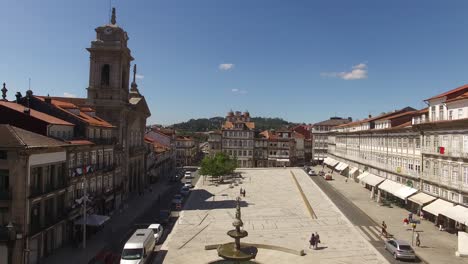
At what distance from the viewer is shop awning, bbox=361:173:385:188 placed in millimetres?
62484

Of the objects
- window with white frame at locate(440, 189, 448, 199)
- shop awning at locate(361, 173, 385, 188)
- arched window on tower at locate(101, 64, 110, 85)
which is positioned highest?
arched window on tower at locate(101, 64, 110, 85)

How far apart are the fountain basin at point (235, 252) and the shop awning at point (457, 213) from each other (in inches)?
731

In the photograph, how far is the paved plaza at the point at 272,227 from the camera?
30.9 m

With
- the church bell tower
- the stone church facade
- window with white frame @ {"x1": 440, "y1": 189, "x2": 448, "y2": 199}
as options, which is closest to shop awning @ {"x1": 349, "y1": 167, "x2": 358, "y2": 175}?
window with white frame @ {"x1": 440, "y1": 189, "x2": 448, "y2": 199}

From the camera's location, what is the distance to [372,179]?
65625mm

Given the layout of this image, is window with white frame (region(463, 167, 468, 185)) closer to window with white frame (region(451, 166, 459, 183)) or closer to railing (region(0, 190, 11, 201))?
window with white frame (region(451, 166, 459, 183))

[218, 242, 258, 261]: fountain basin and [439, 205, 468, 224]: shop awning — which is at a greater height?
[439, 205, 468, 224]: shop awning

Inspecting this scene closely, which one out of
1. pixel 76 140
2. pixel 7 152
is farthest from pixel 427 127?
pixel 7 152

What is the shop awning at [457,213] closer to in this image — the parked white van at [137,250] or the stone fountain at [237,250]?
the stone fountain at [237,250]

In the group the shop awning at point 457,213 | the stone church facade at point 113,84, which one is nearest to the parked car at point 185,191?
the stone church facade at point 113,84

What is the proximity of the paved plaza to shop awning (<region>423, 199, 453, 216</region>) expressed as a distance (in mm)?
8302

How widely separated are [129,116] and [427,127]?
1599 inches

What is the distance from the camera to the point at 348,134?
93.0 meters

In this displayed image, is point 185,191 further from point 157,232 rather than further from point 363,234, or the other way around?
point 363,234
